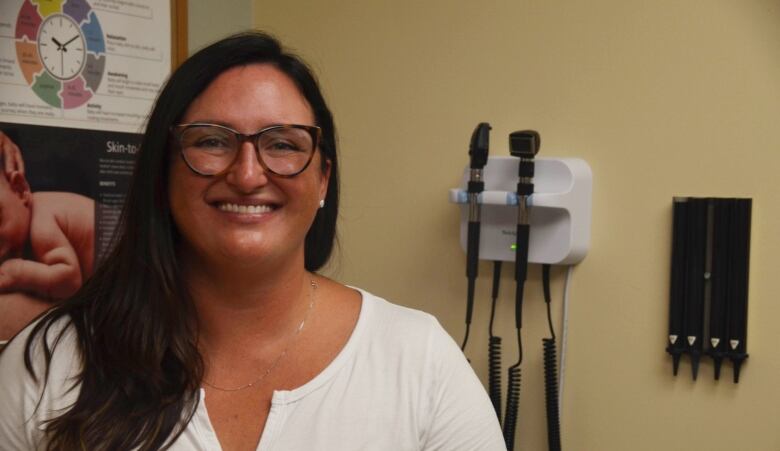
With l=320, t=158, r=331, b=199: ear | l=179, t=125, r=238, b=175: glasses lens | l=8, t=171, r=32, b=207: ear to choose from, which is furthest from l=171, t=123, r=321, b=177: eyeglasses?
l=8, t=171, r=32, b=207: ear

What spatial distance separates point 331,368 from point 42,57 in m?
0.85

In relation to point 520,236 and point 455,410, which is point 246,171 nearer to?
point 455,410

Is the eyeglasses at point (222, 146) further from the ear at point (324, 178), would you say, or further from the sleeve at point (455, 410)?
the sleeve at point (455, 410)

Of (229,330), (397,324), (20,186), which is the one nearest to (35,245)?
(20,186)

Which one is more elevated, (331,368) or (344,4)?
(344,4)

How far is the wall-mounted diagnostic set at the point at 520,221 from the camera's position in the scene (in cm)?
162

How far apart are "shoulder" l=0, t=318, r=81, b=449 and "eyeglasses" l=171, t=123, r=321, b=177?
36 cm

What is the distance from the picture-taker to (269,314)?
1.37 m

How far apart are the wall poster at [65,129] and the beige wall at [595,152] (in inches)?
17.6

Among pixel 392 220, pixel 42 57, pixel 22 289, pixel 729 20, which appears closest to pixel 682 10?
pixel 729 20

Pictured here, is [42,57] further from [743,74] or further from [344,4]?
[743,74]

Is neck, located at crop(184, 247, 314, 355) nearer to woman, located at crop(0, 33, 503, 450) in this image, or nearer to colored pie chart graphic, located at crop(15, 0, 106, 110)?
woman, located at crop(0, 33, 503, 450)

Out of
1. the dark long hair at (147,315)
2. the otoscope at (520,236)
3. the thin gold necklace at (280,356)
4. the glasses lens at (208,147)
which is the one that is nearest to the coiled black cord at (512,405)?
the otoscope at (520,236)

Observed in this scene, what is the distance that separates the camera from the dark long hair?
124cm
